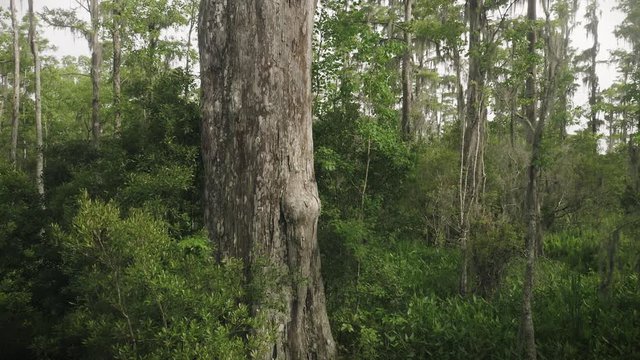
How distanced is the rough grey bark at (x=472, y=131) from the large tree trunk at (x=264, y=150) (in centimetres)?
410

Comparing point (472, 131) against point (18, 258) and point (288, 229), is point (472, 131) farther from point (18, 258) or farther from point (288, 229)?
point (18, 258)

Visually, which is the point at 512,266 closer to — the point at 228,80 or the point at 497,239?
the point at 497,239

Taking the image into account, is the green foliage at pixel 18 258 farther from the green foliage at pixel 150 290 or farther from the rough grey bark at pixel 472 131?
the rough grey bark at pixel 472 131

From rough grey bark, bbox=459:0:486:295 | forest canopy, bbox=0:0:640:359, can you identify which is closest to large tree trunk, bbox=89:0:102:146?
forest canopy, bbox=0:0:640:359

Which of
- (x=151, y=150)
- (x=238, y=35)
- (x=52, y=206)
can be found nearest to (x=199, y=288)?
(x=151, y=150)

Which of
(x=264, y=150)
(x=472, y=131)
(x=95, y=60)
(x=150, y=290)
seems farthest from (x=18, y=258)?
(x=95, y=60)

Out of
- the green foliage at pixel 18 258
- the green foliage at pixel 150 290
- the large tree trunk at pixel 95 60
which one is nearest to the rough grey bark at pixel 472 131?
the green foliage at pixel 150 290

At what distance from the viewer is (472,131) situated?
1082 centimetres

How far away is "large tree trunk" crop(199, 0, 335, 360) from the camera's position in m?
5.87

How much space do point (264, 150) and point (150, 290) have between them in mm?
2224

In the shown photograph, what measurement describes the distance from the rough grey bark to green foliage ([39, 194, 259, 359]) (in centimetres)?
545

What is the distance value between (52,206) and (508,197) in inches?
442

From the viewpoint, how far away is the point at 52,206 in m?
Answer: 7.52

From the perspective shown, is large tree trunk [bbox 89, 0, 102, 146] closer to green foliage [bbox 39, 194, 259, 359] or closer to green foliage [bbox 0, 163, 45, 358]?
green foliage [bbox 0, 163, 45, 358]
